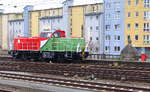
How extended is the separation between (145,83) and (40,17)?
7099 centimetres

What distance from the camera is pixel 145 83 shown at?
1619 cm

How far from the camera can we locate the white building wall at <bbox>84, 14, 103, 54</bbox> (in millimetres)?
68588

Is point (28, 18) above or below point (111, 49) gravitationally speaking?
above

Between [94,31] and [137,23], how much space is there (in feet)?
36.9

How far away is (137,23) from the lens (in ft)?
207

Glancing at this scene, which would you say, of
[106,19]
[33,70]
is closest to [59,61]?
[33,70]

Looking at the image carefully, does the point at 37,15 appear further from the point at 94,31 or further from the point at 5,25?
the point at 94,31

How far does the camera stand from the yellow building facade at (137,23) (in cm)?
6179

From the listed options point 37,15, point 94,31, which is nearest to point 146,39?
point 94,31

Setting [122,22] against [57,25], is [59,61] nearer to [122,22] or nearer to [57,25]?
[122,22]

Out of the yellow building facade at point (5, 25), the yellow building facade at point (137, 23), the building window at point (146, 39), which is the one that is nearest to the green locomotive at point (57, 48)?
the building window at point (146, 39)

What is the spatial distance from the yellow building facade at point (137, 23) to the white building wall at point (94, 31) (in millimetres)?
7048

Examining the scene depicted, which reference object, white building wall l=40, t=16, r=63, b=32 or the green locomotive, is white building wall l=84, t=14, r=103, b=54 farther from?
the green locomotive

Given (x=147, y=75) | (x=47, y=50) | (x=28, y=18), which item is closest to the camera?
(x=147, y=75)
